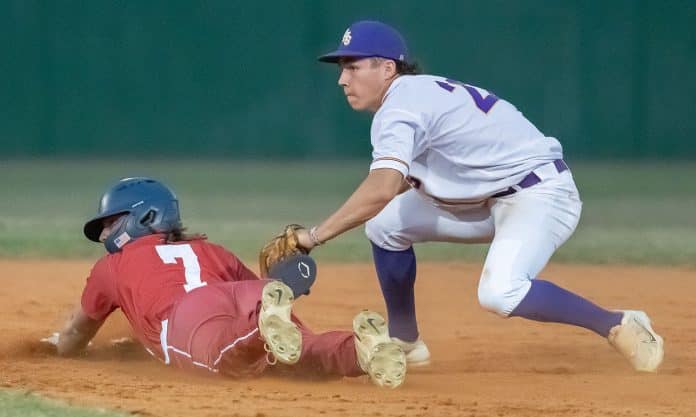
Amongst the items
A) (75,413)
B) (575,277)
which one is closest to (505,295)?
(75,413)

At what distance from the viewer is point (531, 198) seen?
4.72 meters

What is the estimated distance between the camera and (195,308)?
13.9 ft

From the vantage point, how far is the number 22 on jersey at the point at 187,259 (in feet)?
14.6

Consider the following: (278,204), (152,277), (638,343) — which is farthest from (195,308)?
(278,204)

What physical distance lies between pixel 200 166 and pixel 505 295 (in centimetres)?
952

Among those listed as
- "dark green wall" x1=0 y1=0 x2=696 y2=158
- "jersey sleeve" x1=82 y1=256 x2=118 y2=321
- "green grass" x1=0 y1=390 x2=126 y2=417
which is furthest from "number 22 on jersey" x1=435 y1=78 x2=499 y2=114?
"dark green wall" x1=0 y1=0 x2=696 y2=158

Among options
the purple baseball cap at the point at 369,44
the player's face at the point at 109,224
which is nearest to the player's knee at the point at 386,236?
the purple baseball cap at the point at 369,44

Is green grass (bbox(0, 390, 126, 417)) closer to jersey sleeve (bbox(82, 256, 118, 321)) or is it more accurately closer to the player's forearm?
jersey sleeve (bbox(82, 256, 118, 321))

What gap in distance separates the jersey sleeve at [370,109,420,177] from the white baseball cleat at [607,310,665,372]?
1.03m

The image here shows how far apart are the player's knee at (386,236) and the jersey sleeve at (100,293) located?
42.3 inches

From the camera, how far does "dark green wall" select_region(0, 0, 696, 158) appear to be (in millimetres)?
13320

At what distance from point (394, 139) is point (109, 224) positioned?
1.19 m

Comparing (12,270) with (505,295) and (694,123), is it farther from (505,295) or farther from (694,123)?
(694,123)

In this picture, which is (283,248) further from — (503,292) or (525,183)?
(525,183)
